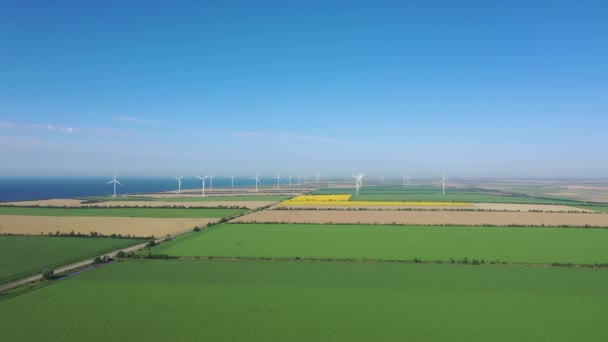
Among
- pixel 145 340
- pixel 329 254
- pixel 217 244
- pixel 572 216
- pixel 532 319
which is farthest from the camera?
pixel 572 216

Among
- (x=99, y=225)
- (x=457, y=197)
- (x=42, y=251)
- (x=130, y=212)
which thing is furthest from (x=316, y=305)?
(x=457, y=197)

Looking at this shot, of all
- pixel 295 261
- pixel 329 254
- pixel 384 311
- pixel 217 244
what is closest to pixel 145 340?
pixel 384 311

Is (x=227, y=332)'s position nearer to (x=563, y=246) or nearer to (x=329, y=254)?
(x=329, y=254)

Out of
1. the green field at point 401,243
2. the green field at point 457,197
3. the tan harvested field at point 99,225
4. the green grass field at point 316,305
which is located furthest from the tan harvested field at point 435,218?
the green field at point 457,197

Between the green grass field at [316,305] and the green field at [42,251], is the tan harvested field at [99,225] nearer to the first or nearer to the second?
the green field at [42,251]

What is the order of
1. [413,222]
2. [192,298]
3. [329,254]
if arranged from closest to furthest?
1. [192,298]
2. [329,254]
3. [413,222]

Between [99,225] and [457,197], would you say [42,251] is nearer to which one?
[99,225]
